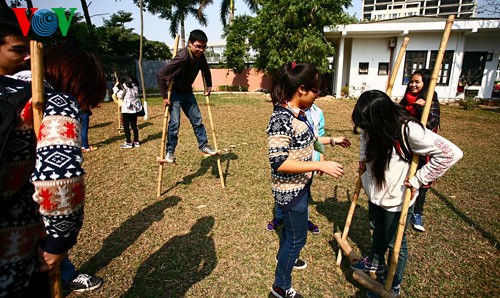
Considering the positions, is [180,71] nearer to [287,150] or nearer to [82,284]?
[287,150]

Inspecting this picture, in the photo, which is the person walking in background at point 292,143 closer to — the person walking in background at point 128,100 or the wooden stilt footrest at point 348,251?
the wooden stilt footrest at point 348,251

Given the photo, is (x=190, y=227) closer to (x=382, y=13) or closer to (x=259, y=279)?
(x=259, y=279)

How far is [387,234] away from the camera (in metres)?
2.47

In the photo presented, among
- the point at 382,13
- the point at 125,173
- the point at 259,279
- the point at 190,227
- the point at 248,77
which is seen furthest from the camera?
the point at 382,13

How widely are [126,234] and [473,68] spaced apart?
76.7 ft

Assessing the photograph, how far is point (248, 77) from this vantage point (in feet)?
94.4

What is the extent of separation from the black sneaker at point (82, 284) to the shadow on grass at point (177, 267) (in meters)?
0.33

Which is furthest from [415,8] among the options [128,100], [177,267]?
[177,267]

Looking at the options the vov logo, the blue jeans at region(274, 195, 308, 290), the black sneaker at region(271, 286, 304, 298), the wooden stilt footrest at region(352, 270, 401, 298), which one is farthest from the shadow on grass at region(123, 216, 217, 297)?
the vov logo

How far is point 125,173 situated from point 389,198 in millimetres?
4915

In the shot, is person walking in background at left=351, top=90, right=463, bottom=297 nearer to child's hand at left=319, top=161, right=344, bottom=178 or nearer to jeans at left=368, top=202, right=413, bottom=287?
jeans at left=368, top=202, right=413, bottom=287

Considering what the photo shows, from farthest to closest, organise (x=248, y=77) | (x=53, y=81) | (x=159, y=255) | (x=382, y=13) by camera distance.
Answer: (x=382, y=13), (x=248, y=77), (x=159, y=255), (x=53, y=81)

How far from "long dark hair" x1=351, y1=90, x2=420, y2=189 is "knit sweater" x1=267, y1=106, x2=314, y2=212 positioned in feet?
1.48

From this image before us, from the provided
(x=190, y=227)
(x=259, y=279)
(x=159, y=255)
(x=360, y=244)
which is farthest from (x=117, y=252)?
(x=360, y=244)
